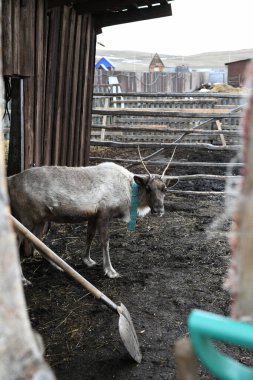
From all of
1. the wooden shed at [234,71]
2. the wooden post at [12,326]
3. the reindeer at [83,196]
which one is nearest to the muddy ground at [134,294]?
the reindeer at [83,196]

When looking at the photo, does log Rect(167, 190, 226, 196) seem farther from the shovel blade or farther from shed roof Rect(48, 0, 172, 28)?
the shovel blade

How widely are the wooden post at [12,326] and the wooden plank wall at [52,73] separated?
428 cm

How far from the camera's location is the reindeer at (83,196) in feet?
17.2

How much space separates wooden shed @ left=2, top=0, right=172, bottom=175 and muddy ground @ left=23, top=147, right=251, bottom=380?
1.43 m

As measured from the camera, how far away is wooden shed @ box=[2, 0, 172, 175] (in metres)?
5.27

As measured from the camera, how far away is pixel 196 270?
5633mm

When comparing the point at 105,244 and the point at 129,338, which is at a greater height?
the point at 105,244

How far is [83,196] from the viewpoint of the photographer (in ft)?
17.7

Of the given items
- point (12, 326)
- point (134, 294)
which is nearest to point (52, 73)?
point (134, 294)

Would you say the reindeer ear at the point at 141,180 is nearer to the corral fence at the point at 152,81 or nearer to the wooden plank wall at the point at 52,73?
the wooden plank wall at the point at 52,73

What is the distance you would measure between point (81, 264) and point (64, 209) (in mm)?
868

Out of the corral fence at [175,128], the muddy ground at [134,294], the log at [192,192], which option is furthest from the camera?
the corral fence at [175,128]

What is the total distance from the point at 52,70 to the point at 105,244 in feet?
8.85

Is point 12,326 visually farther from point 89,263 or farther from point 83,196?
point 89,263
